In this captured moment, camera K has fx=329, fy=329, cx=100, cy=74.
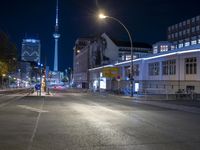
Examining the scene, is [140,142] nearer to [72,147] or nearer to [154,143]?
[154,143]

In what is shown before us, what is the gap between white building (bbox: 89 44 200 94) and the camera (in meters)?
49.1

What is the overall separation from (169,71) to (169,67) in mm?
751

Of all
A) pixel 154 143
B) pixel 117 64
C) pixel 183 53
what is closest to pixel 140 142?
pixel 154 143

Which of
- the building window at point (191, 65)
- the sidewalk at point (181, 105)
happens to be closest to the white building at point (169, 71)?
the building window at point (191, 65)

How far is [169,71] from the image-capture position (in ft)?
185

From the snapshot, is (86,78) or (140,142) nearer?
(140,142)

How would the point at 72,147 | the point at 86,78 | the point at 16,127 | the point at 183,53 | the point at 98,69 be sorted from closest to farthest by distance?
the point at 72,147
the point at 16,127
the point at 183,53
the point at 98,69
the point at 86,78

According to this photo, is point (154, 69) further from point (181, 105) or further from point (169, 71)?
point (181, 105)

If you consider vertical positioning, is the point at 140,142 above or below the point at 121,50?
below

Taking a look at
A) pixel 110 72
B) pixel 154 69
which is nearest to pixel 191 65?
pixel 154 69

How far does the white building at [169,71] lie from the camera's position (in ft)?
161

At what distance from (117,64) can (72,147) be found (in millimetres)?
74714

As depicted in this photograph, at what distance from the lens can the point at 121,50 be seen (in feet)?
366

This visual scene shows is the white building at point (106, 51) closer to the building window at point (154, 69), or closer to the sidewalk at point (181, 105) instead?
the building window at point (154, 69)
